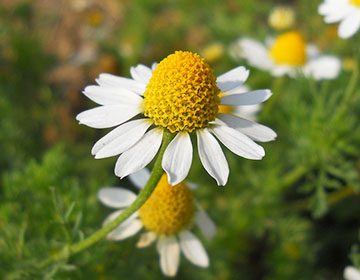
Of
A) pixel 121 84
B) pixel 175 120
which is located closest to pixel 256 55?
pixel 121 84

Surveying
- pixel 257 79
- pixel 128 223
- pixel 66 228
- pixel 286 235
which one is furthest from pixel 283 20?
pixel 66 228

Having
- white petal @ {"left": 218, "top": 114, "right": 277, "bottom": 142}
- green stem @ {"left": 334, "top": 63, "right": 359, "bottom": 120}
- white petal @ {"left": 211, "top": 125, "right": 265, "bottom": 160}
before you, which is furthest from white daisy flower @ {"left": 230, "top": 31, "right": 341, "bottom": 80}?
white petal @ {"left": 211, "top": 125, "right": 265, "bottom": 160}

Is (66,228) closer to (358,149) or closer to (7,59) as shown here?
(358,149)

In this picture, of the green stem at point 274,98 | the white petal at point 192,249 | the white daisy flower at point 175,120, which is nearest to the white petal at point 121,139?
the white daisy flower at point 175,120

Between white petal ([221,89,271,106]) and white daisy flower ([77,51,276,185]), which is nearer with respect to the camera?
white daisy flower ([77,51,276,185])

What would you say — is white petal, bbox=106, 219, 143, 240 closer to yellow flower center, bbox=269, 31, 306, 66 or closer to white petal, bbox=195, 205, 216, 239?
white petal, bbox=195, 205, 216, 239

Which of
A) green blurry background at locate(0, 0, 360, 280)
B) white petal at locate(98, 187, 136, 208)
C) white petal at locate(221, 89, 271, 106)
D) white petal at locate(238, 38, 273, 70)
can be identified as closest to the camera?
white petal at locate(221, 89, 271, 106)

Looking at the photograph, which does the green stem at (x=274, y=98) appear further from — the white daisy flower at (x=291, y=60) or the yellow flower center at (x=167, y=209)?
the yellow flower center at (x=167, y=209)
